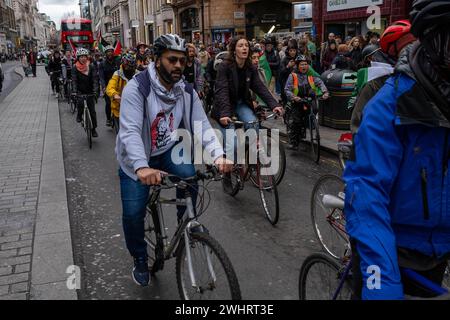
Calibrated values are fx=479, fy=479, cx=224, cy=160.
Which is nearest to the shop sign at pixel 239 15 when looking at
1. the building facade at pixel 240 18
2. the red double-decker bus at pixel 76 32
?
the building facade at pixel 240 18

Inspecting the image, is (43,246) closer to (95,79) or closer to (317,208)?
(317,208)

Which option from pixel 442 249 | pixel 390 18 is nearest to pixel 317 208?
pixel 442 249

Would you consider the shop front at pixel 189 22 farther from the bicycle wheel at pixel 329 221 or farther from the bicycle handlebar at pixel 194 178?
the bicycle handlebar at pixel 194 178

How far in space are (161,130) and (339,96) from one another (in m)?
7.05

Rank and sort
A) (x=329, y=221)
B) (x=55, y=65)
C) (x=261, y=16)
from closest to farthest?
1. (x=329, y=221)
2. (x=55, y=65)
3. (x=261, y=16)

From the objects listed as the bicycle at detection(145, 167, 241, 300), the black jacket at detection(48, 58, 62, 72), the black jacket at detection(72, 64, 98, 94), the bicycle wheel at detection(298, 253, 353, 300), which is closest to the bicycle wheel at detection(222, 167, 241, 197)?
the bicycle at detection(145, 167, 241, 300)

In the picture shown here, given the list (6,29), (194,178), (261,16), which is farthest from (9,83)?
(6,29)

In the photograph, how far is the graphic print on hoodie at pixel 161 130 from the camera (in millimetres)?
3430

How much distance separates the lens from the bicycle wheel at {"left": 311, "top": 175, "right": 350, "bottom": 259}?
155 inches

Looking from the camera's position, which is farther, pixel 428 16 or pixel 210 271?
pixel 210 271

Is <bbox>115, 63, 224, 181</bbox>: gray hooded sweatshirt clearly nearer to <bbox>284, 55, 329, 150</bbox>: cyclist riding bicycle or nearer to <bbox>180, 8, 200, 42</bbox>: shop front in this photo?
<bbox>284, 55, 329, 150</bbox>: cyclist riding bicycle

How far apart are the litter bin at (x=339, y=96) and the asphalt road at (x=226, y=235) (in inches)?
89.0

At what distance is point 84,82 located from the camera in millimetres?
10453

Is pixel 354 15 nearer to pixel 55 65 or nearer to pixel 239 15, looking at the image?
pixel 55 65
